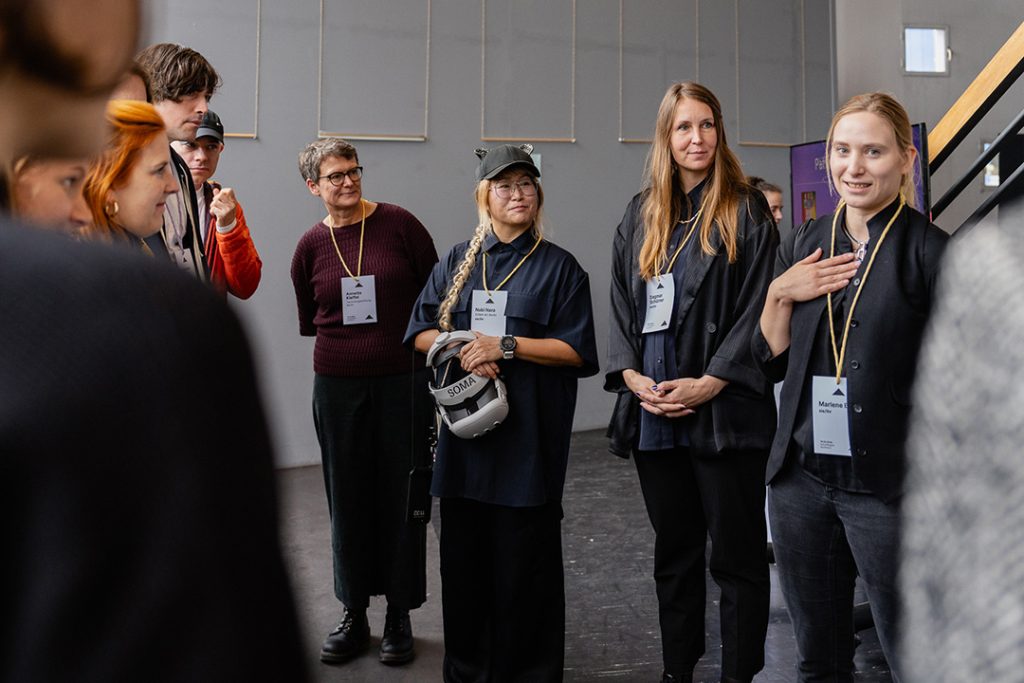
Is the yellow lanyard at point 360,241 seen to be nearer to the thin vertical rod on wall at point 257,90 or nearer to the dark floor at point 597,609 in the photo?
the dark floor at point 597,609

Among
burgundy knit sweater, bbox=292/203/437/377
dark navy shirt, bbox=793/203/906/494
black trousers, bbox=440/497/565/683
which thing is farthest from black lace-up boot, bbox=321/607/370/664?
dark navy shirt, bbox=793/203/906/494

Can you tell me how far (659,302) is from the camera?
258cm

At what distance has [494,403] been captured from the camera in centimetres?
259

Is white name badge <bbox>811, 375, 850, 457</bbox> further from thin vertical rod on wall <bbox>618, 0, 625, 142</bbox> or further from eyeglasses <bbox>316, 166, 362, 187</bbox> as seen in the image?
thin vertical rod on wall <bbox>618, 0, 625, 142</bbox>

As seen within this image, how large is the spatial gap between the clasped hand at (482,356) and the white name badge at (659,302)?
435 mm

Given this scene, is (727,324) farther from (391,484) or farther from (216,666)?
(216,666)

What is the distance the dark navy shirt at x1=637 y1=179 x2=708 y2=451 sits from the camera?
2547 millimetres

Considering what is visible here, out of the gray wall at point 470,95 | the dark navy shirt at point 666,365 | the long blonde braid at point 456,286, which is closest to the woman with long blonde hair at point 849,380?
the dark navy shirt at point 666,365

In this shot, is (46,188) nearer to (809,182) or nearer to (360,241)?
(360,241)

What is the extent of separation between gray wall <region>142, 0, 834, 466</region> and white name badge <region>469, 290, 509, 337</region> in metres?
3.18

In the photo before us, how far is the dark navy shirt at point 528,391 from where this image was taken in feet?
8.68

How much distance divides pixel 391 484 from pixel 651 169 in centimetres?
137

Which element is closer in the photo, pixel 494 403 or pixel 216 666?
pixel 216 666

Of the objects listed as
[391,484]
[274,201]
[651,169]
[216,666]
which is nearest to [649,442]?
[651,169]
